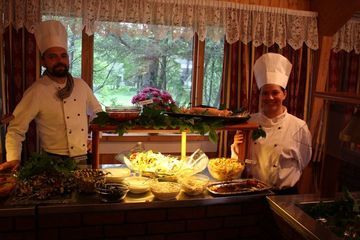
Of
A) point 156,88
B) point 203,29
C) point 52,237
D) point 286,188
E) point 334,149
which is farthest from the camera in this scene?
point 156,88

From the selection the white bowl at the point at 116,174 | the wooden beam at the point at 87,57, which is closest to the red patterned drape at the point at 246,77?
the wooden beam at the point at 87,57

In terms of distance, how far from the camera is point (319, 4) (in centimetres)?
454

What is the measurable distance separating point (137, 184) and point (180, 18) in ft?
8.69

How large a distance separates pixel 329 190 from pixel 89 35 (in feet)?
9.65

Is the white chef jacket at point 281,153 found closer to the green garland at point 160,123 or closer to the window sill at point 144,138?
the green garland at point 160,123

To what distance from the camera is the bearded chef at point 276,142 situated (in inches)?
95.7

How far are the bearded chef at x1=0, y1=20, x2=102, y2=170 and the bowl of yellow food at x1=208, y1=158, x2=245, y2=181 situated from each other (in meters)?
1.09

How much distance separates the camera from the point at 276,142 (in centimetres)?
250

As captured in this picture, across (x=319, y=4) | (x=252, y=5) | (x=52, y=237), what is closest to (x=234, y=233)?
(x=52, y=237)

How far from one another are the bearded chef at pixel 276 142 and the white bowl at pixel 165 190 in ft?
2.03

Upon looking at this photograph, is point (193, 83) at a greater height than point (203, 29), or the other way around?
point (203, 29)

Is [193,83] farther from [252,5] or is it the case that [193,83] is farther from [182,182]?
[182,182]

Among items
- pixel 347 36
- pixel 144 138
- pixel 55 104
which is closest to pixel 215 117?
pixel 55 104

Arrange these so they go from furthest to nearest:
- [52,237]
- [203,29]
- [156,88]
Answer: [156,88] < [203,29] < [52,237]
